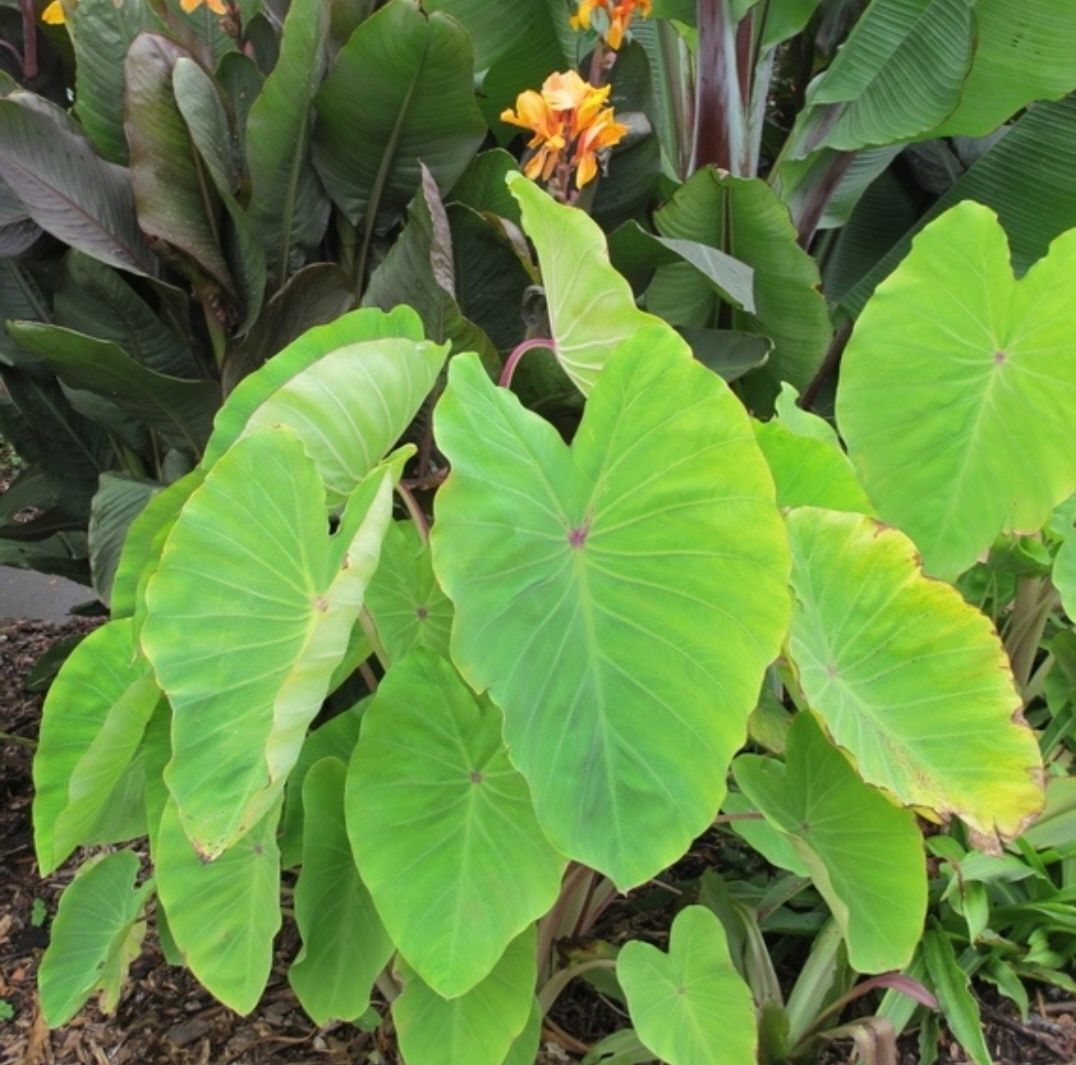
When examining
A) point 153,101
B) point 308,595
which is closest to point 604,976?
point 308,595

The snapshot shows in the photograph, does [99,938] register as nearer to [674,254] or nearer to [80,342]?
[80,342]

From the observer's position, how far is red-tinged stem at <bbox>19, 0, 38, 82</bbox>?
72.6 inches

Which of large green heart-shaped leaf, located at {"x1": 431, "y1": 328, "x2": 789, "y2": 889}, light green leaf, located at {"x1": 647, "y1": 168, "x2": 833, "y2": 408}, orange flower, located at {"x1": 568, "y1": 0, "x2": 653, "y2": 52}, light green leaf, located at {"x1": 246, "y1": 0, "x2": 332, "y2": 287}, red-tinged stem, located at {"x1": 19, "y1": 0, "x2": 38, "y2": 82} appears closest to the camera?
large green heart-shaped leaf, located at {"x1": 431, "y1": 328, "x2": 789, "y2": 889}

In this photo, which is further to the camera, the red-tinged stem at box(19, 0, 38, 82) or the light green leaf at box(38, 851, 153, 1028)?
the red-tinged stem at box(19, 0, 38, 82)

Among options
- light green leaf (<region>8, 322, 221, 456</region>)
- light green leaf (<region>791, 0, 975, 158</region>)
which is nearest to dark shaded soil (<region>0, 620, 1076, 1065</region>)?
light green leaf (<region>8, 322, 221, 456</region>)

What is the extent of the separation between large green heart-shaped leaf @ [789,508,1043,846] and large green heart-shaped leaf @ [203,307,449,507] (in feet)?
1.25

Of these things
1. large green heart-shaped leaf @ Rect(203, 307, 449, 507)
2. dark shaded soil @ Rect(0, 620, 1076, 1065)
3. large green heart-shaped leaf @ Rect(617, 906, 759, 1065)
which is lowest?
dark shaded soil @ Rect(0, 620, 1076, 1065)

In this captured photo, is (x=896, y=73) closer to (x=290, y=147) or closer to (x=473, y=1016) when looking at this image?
(x=290, y=147)

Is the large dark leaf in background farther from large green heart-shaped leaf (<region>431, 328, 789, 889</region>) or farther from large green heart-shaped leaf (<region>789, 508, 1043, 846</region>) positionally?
large green heart-shaped leaf (<region>789, 508, 1043, 846</region>)

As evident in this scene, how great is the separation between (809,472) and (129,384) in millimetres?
981

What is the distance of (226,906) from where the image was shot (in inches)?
41.9

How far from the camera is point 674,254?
1724 mm

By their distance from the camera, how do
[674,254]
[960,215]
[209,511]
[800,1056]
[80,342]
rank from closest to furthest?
[209,511], [960,215], [800,1056], [80,342], [674,254]

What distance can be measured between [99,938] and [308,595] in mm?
564
